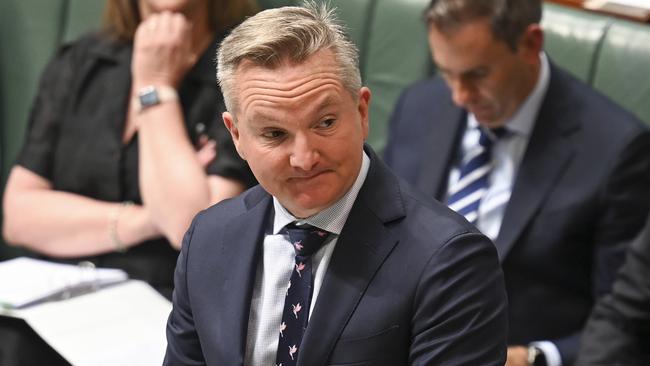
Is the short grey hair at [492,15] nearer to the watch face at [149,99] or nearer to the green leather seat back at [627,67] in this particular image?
the green leather seat back at [627,67]

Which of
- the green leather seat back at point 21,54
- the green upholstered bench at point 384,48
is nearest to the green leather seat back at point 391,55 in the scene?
the green upholstered bench at point 384,48

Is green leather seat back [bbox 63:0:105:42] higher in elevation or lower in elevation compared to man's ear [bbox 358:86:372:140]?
lower

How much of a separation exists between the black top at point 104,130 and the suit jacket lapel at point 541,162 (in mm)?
606

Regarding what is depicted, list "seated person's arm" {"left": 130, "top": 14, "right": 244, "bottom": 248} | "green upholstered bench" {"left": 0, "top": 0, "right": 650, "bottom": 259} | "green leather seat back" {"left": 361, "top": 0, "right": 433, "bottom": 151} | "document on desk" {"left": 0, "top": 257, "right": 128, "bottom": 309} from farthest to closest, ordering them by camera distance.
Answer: "green leather seat back" {"left": 361, "top": 0, "right": 433, "bottom": 151} < "green upholstered bench" {"left": 0, "top": 0, "right": 650, "bottom": 259} < "seated person's arm" {"left": 130, "top": 14, "right": 244, "bottom": 248} < "document on desk" {"left": 0, "top": 257, "right": 128, "bottom": 309}

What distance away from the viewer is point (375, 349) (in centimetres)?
137

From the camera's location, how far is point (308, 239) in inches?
56.7

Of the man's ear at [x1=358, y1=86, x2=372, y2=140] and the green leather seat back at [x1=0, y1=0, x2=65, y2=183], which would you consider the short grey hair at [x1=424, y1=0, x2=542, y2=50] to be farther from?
the green leather seat back at [x1=0, y1=0, x2=65, y2=183]

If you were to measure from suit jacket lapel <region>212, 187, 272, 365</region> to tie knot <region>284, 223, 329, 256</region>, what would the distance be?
2.7 inches

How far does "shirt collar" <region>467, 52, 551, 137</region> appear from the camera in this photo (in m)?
2.31

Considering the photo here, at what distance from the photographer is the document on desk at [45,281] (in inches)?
84.0

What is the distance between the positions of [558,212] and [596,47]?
0.50m

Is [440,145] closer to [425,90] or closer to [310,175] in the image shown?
[425,90]

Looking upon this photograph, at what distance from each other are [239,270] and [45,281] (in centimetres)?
87

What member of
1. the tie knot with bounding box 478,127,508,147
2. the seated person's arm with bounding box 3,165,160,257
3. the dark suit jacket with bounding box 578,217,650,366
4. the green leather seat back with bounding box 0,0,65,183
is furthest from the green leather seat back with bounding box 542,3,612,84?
the green leather seat back with bounding box 0,0,65,183
